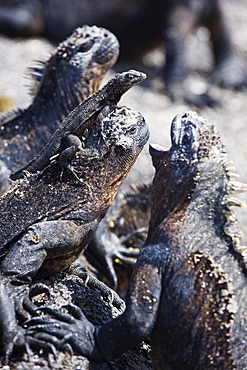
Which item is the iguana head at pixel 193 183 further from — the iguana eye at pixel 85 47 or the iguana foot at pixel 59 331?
the iguana eye at pixel 85 47

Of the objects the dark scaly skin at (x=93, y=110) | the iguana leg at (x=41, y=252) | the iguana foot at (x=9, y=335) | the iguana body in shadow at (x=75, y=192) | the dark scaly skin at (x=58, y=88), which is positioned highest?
the dark scaly skin at (x=58, y=88)

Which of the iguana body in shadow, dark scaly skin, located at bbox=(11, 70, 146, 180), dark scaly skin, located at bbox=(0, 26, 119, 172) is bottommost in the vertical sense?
the iguana body in shadow

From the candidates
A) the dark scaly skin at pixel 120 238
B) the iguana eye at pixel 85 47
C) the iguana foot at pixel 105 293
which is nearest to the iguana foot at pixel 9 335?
the iguana foot at pixel 105 293

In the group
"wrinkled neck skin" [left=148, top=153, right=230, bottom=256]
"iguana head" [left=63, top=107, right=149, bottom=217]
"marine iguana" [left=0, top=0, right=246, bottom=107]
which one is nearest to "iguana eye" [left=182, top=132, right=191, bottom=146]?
"wrinkled neck skin" [left=148, top=153, right=230, bottom=256]

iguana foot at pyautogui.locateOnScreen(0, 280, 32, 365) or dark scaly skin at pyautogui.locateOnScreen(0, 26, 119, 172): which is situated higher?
dark scaly skin at pyautogui.locateOnScreen(0, 26, 119, 172)

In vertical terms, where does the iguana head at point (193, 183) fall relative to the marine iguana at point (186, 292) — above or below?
above

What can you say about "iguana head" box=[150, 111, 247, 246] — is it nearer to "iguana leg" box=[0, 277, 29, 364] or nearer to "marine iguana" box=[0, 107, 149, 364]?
"marine iguana" box=[0, 107, 149, 364]
